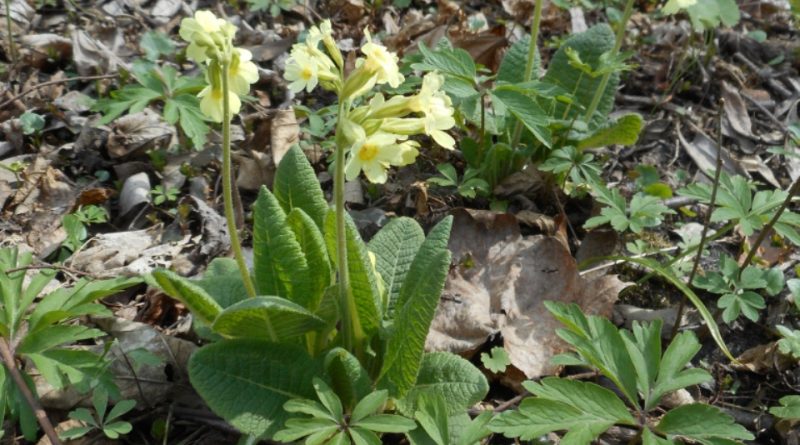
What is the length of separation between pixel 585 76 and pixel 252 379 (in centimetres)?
195

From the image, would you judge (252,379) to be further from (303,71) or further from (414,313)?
(303,71)

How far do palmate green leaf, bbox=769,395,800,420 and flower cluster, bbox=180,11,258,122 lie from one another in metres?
1.71

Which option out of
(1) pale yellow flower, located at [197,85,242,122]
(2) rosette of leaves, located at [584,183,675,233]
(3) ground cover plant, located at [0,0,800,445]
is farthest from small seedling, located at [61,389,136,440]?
(2) rosette of leaves, located at [584,183,675,233]

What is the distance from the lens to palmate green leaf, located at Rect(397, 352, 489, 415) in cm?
202

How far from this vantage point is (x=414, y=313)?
1.86 metres

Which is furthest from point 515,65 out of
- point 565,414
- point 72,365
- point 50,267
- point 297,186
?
point 72,365

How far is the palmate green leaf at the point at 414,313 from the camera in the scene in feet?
6.00

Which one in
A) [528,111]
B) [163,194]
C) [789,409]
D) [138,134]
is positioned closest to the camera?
[789,409]

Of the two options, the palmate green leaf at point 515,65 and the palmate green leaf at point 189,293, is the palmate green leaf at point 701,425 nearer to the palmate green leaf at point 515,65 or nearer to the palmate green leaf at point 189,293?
the palmate green leaf at point 189,293

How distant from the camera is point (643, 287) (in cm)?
281

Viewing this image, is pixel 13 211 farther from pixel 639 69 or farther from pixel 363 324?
pixel 639 69

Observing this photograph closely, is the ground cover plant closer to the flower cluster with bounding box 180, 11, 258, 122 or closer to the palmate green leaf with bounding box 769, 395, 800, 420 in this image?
the flower cluster with bounding box 180, 11, 258, 122

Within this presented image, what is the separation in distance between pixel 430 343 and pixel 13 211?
1854mm

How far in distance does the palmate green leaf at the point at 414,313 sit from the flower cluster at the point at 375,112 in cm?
31
